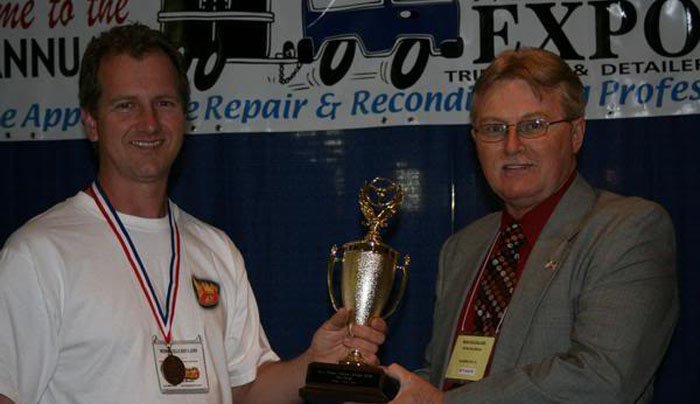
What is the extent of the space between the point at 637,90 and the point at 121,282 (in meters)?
2.65

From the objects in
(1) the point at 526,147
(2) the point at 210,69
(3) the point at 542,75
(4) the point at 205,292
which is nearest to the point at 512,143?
(1) the point at 526,147

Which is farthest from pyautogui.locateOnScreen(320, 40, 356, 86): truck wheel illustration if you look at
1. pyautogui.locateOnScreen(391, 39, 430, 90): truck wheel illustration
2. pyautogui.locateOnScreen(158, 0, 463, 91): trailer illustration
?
pyautogui.locateOnScreen(391, 39, 430, 90): truck wheel illustration

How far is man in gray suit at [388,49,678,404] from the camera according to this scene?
3.11 m

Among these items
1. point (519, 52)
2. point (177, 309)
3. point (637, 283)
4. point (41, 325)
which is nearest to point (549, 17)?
point (519, 52)

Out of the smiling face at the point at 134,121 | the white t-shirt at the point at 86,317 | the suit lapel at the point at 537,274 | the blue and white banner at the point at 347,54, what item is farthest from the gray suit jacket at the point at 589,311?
the blue and white banner at the point at 347,54

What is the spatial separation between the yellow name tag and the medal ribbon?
2.93 ft

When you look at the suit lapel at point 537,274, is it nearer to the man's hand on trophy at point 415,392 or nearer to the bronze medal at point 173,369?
the man's hand on trophy at point 415,392

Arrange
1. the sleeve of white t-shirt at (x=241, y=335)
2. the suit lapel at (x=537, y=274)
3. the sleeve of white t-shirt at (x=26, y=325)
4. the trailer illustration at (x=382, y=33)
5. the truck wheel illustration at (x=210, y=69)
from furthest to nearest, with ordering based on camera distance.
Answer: the truck wheel illustration at (x=210, y=69) → the trailer illustration at (x=382, y=33) → the sleeve of white t-shirt at (x=241, y=335) → the suit lapel at (x=537, y=274) → the sleeve of white t-shirt at (x=26, y=325)

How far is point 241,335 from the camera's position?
3.59 metres

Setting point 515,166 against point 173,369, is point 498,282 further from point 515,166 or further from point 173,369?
point 173,369

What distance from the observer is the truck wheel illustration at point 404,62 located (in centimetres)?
497

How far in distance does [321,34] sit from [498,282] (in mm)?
1980

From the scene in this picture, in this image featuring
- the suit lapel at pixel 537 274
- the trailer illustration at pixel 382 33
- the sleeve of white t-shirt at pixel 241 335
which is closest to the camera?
the suit lapel at pixel 537 274

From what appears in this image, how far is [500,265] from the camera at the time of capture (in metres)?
3.54
